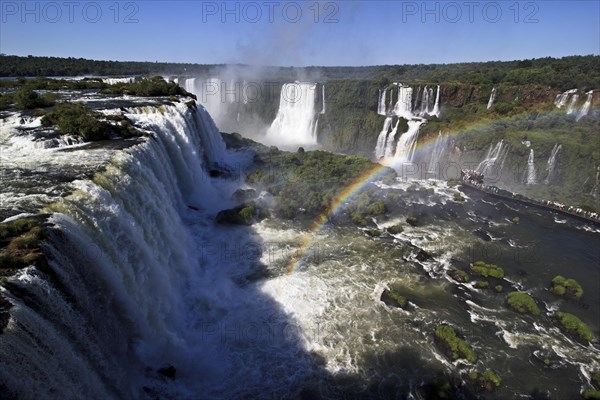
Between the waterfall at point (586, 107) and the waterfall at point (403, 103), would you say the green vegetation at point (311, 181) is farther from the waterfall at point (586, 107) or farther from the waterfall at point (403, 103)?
the waterfall at point (586, 107)

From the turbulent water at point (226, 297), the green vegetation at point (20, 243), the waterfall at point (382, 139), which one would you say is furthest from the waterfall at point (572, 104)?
the green vegetation at point (20, 243)

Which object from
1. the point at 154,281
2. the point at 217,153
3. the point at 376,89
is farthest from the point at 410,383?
the point at 376,89

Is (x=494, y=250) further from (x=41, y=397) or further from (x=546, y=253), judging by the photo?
(x=41, y=397)

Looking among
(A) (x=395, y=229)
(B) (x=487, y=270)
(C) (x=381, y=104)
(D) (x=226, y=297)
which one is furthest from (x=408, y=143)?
(D) (x=226, y=297)

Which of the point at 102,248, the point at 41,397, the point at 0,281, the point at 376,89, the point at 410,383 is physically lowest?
the point at 410,383

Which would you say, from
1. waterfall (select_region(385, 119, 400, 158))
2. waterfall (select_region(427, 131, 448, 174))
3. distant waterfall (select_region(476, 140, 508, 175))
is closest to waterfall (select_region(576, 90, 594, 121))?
distant waterfall (select_region(476, 140, 508, 175))

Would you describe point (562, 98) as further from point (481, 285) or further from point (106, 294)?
point (106, 294)
